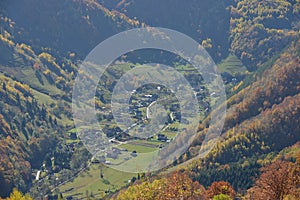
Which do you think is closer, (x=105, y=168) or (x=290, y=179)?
(x=290, y=179)

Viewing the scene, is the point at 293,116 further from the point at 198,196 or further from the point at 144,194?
the point at 144,194

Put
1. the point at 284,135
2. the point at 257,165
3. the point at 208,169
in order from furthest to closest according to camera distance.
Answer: the point at 284,135, the point at 208,169, the point at 257,165

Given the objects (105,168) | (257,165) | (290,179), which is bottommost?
(290,179)

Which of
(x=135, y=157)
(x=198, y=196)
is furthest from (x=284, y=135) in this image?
(x=198, y=196)

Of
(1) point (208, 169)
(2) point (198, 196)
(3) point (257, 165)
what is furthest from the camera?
(1) point (208, 169)

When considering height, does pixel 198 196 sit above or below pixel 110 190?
below

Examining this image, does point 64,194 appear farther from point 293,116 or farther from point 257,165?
point 293,116

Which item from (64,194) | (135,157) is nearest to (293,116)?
(135,157)
